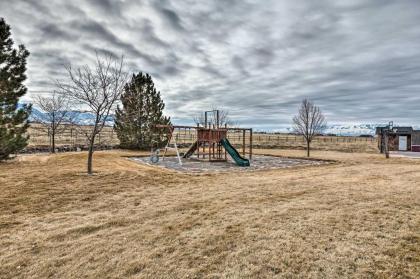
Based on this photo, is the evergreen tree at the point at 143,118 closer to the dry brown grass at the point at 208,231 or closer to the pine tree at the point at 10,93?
the pine tree at the point at 10,93

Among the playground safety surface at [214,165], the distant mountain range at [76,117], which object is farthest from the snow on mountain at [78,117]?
the playground safety surface at [214,165]

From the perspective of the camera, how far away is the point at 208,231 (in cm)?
515

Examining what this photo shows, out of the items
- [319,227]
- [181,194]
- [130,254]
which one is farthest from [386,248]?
[181,194]

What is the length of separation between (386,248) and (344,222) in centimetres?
119

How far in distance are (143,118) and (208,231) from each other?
22.4 meters

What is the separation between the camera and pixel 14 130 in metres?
15.8

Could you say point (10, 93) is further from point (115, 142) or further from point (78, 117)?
point (115, 142)

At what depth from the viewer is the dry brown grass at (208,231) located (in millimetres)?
3846

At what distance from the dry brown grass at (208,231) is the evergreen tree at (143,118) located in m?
17.6

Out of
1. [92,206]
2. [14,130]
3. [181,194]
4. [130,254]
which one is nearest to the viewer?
[130,254]

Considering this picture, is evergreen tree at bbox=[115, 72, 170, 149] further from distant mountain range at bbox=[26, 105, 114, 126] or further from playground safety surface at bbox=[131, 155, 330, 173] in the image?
playground safety surface at bbox=[131, 155, 330, 173]

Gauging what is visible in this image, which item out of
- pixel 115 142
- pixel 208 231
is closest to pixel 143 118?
pixel 115 142

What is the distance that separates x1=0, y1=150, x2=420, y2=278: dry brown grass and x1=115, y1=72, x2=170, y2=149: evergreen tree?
17.6m

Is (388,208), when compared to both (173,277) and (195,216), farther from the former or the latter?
(173,277)
